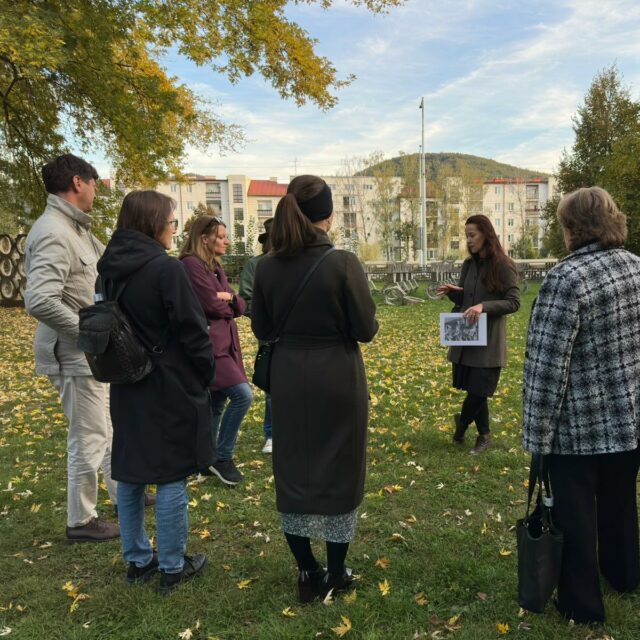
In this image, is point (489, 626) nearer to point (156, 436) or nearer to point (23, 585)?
point (156, 436)

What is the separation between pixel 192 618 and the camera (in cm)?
267

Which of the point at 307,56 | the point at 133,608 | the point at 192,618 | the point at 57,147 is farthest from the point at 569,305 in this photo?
the point at 57,147

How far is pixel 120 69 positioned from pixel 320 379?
11.5m

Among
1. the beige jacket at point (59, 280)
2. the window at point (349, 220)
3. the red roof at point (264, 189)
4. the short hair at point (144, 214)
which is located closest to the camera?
the short hair at point (144, 214)

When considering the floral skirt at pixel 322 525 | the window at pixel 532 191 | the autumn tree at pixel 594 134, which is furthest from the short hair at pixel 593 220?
the window at pixel 532 191

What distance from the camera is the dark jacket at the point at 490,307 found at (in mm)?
4426

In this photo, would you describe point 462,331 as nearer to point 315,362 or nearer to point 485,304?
point 485,304

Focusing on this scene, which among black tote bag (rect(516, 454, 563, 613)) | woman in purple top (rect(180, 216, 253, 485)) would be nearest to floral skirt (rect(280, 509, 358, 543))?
black tote bag (rect(516, 454, 563, 613))

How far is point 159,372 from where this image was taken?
8.76 ft

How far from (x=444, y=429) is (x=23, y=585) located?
376 cm

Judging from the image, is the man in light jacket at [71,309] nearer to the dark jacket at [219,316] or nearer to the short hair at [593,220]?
the dark jacket at [219,316]

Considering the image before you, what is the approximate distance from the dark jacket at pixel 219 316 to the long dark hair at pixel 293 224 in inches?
63.1

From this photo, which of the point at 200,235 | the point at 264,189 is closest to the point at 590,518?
the point at 200,235

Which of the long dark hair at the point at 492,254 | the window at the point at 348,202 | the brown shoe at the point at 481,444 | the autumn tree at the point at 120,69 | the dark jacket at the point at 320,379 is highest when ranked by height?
the window at the point at 348,202
